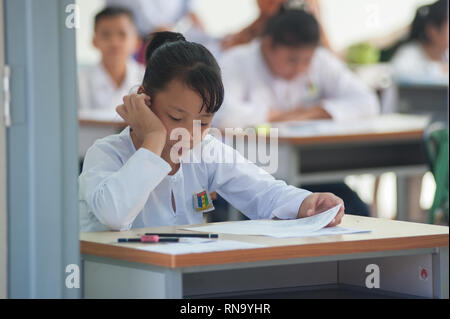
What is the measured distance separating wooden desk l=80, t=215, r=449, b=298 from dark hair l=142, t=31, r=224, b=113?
31 cm

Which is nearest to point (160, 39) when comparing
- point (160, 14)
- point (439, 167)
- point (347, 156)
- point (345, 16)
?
point (439, 167)

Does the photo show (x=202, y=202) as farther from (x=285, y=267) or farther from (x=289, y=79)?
(x=289, y=79)

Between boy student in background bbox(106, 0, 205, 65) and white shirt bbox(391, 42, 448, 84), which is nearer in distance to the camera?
white shirt bbox(391, 42, 448, 84)

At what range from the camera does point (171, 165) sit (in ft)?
6.12

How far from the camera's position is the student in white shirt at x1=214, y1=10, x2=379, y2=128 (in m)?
4.50

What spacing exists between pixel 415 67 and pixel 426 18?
0.87 metres

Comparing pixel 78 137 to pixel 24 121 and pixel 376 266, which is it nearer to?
pixel 24 121

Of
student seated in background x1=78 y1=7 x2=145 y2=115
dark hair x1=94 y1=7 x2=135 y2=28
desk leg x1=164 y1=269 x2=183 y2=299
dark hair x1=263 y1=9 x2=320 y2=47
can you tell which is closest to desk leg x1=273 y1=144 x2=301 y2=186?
dark hair x1=263 y1=9 x2=320 y2=47

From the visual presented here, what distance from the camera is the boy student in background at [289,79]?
14.8 feet

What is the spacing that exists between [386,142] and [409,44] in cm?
343

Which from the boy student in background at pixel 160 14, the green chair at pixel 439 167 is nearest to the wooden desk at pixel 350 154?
the green chair at pixel 439 167

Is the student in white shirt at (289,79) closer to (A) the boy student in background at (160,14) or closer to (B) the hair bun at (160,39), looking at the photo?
(B) the hair bun at (160,39)

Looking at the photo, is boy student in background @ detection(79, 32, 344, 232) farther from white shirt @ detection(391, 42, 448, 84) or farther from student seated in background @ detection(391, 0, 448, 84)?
white shirt @ detection(391, 42, 448, 84)

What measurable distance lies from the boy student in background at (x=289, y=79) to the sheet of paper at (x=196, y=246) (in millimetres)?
2777
